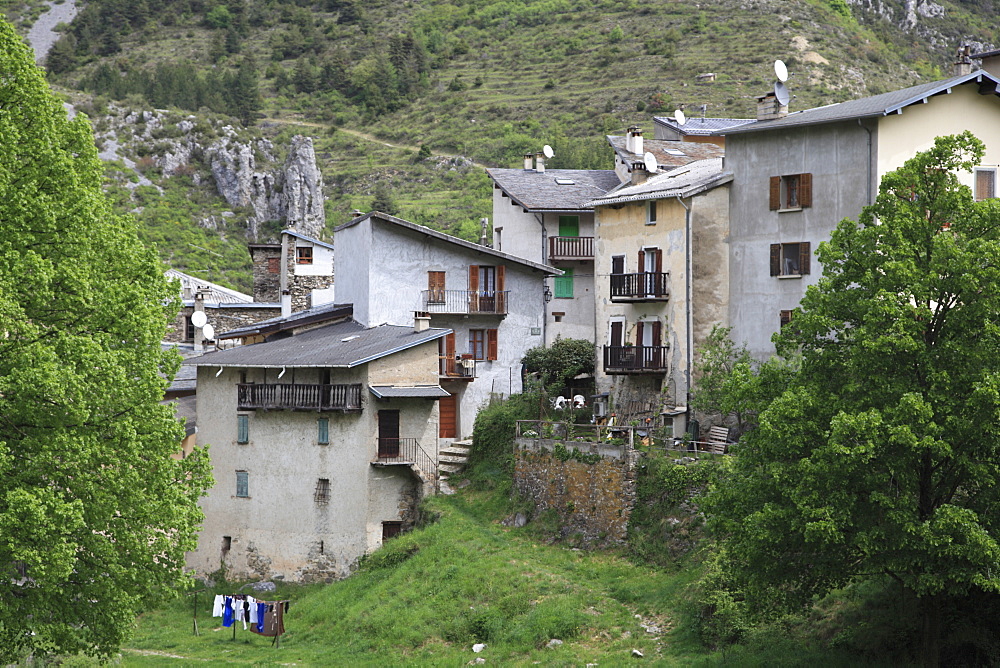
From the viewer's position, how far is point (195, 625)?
3984cm

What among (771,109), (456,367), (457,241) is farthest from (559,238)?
(771,109)

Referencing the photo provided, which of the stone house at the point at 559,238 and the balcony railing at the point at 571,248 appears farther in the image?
the balcony railing at the point at 571,248

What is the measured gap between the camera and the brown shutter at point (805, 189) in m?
39.5

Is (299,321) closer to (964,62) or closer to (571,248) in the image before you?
(571,248)

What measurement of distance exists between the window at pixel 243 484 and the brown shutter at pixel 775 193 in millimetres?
21243

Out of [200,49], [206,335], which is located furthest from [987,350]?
[200,49]

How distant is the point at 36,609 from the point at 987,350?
18.1m

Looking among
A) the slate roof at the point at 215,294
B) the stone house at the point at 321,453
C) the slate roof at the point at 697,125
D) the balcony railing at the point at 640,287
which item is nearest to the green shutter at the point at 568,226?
the slate roof at the point at 697,125

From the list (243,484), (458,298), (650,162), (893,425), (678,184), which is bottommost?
(243,484)

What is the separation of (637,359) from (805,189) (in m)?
8.61

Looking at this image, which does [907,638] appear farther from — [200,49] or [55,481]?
[200,49]

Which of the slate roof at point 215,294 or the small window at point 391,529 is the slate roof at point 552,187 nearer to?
the slate roof at point 215,294

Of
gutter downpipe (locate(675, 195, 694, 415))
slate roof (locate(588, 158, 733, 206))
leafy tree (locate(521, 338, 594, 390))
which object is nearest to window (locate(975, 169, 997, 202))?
slate roof (locate(588, 158, 733, 206))

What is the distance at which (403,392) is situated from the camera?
4262cm
